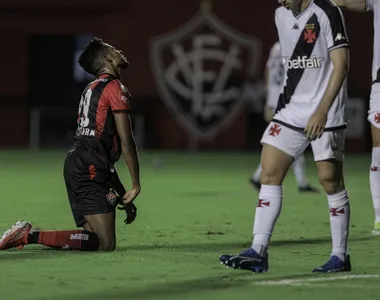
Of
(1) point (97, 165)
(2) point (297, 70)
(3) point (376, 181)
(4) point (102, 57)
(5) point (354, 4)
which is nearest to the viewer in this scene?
(2) point (297, 70)

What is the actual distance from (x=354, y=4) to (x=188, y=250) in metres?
2.51

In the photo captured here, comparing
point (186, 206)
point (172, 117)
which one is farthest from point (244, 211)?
point (172, 117)

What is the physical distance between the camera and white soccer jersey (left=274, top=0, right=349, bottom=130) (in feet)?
24.9

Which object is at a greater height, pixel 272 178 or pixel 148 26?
pixel 148 26

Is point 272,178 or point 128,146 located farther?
point 128,146

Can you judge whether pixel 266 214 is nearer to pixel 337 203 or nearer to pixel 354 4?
pixel 337 203

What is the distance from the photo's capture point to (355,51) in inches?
1133

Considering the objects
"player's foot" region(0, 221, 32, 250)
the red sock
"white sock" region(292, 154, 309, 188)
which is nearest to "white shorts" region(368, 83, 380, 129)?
the red sock

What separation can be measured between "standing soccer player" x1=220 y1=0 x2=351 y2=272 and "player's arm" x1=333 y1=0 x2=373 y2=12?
148cm

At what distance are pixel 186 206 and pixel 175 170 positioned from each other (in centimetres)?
741

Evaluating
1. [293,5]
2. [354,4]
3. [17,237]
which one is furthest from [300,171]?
[293,5]

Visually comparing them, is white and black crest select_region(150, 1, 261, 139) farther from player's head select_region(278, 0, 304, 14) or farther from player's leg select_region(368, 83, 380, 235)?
player's head select_region(278, 0, 304, 14)

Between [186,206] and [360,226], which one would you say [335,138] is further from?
[186,206]

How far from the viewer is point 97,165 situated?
8.83m
